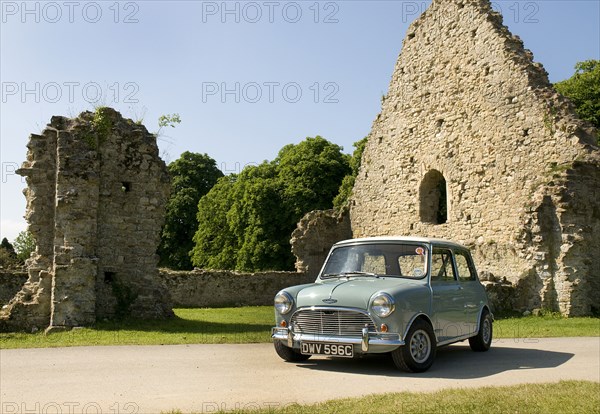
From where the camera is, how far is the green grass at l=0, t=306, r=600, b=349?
1091 centimetres

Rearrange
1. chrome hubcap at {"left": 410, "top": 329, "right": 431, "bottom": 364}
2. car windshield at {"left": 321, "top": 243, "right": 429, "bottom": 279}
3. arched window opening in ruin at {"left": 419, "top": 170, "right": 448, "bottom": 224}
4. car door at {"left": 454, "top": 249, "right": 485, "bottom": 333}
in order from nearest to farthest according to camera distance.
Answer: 1. chrome hubcap at {"left": 410, "top": 329, "right": 431, "bottom": 364}
2. car windshield at {"left": 321, "top": 243, "right": 429, "bottom": 279}
3. car door at {"left": 454, "top": 249, "right": 485, "bottom": 333}
4. arched window opening in ruin at {"left": 419, "top": 170, "right": 448, "bottom": 224}

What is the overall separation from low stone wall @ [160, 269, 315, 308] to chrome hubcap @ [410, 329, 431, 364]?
1643 centimetres

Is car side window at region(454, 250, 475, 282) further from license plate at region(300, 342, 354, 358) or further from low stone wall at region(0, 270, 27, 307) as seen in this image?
low stone wall at region(0, 270, 27, 307)

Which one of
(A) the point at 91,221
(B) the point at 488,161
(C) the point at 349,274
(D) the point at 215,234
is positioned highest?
(B) the point at 488,161

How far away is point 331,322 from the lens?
25.1 feet

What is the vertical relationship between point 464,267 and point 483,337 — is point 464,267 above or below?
above

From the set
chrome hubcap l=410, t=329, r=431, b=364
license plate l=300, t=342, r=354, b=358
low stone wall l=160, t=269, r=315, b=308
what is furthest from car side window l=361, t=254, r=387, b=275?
low stone wall l=160, t=269, r=315, b=308

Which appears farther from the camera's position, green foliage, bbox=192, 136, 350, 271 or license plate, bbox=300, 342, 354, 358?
green foliage, bbox=192, 136, 350, 271

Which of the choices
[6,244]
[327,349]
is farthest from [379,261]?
[6,244]

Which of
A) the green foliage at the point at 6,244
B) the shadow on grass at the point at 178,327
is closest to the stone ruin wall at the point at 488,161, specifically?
the shadow on grass at the point at 178,327

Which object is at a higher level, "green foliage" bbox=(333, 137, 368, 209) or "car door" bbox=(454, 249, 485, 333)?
"green foliage" bbox=(333, 137, 368, 209)

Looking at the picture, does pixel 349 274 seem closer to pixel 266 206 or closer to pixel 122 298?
pixel 122 298

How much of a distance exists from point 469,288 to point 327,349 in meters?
2.97

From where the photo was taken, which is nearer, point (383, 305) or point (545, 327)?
point (383, 305)
